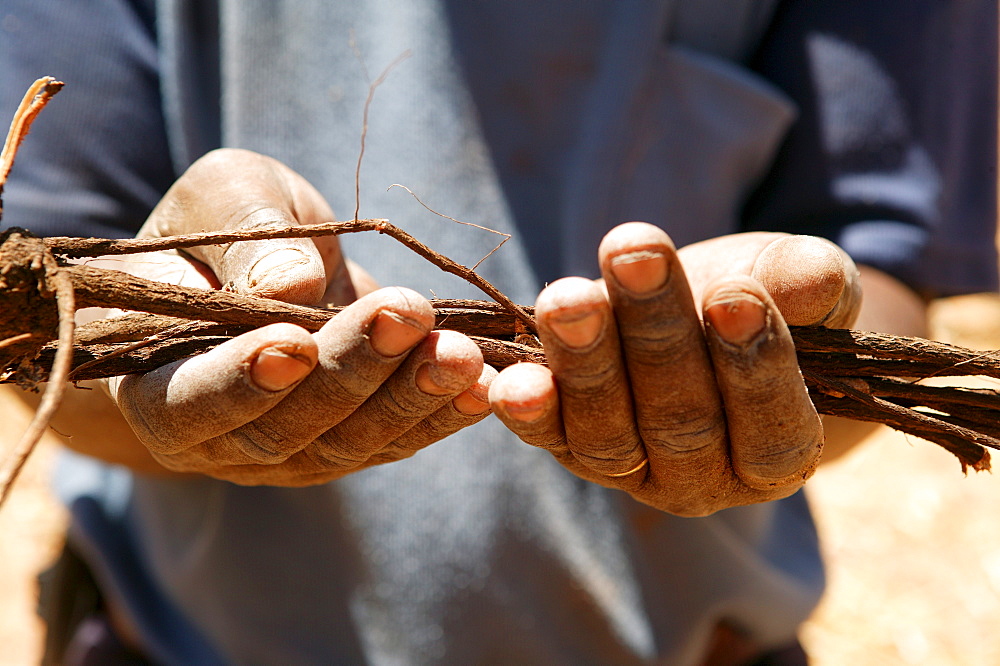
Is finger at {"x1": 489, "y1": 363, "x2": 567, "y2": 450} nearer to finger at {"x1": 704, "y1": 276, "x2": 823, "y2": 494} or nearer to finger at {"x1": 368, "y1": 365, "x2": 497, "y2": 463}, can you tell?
finger at {"x1": 368, "y1": 365, "x2": 497, "y2": 463}

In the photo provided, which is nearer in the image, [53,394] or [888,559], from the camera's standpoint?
[53,394]

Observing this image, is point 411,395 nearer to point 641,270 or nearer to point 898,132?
point 641,270

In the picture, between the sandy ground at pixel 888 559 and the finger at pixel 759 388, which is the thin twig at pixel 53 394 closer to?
the finger at pixel 759 388

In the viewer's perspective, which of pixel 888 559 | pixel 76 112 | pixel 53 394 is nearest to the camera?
pixel 53 394

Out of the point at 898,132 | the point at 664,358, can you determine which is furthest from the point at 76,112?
the point at 898,132

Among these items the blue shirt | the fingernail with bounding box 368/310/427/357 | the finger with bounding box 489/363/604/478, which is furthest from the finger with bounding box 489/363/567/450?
the blue shirt

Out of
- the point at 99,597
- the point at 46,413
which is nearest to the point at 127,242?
the point at 46,413

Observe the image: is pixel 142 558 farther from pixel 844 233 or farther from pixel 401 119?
pixel 844 233
